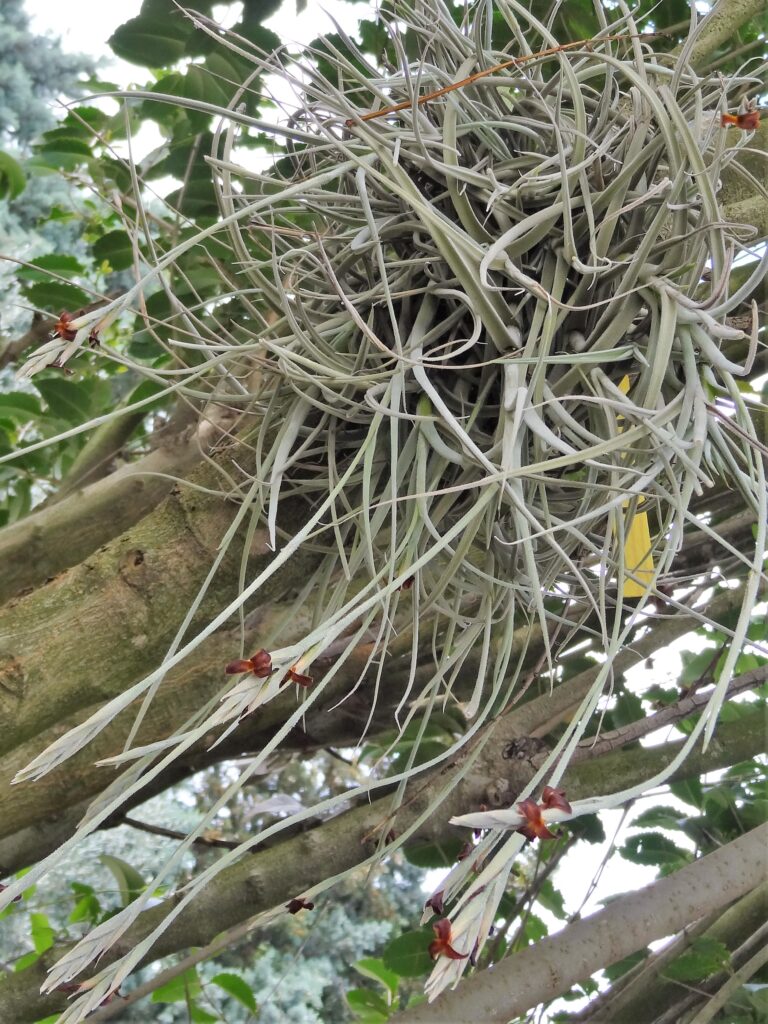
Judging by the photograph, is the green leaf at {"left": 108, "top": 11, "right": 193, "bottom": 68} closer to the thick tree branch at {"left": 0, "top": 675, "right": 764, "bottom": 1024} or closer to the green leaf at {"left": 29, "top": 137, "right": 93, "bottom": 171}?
the green leaf at {"left": 29, "top": 137, "right": 93, "bottom": 171}

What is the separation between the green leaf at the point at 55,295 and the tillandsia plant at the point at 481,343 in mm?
454

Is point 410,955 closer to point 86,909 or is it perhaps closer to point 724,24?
point 86,909

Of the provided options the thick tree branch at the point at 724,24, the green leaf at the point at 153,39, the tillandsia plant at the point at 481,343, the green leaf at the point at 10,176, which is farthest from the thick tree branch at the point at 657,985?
the green leaf at the point at 10,176

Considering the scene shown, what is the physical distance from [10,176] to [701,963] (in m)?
0.97

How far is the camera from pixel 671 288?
310 mm

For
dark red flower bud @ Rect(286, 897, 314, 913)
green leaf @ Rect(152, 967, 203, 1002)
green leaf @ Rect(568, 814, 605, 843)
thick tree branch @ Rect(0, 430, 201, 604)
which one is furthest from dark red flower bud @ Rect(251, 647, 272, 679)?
green leaf @ Rect(152, 967, 203, 1002)

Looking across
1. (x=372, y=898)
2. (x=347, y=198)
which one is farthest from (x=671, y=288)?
(x=372, y=898)

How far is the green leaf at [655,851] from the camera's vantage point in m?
0.73

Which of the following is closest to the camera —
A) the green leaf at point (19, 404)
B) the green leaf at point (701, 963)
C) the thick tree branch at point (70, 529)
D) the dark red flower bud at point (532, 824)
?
the dark red flower bud at point (532, 824)

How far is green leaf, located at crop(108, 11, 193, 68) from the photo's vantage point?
1.82 feet

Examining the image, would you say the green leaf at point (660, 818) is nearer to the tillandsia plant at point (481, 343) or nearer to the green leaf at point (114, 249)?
the tillandsia plant at point (481, 343)

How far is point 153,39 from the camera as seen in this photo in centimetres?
56

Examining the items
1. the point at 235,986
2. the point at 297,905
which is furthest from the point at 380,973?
the point at 297,905

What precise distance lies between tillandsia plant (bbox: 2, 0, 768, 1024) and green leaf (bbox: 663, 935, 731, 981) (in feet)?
0.93
